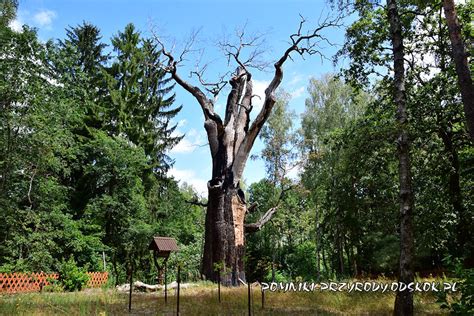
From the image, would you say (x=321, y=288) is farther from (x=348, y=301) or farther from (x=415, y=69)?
(x=415, y=69)

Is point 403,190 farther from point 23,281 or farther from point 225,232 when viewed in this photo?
point 23,281

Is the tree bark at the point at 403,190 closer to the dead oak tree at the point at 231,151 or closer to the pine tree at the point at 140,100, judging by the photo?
the dead oak tree at the point at 231,151

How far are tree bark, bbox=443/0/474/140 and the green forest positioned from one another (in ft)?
0.13

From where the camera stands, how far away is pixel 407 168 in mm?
5766

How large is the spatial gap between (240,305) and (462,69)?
5804 millimetres

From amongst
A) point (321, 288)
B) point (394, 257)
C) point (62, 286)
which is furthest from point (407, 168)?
point (62, 286)

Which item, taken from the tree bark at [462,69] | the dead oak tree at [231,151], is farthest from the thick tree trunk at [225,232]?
the tree bark at [462,69]

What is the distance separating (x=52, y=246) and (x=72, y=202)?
518 centimetres

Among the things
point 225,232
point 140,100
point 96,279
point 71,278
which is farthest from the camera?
point 140,100

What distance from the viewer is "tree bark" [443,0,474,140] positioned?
5664 millimetres

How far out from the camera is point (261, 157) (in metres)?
24.5

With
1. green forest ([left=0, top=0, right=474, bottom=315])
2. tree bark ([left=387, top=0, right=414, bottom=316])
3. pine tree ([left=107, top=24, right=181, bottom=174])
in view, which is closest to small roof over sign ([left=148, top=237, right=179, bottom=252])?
green forest ([left=0, top=0, right=474, bottom=315])

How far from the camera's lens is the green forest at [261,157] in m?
8.21

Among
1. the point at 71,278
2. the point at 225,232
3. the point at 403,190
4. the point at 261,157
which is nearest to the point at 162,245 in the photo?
the point at 225,232
